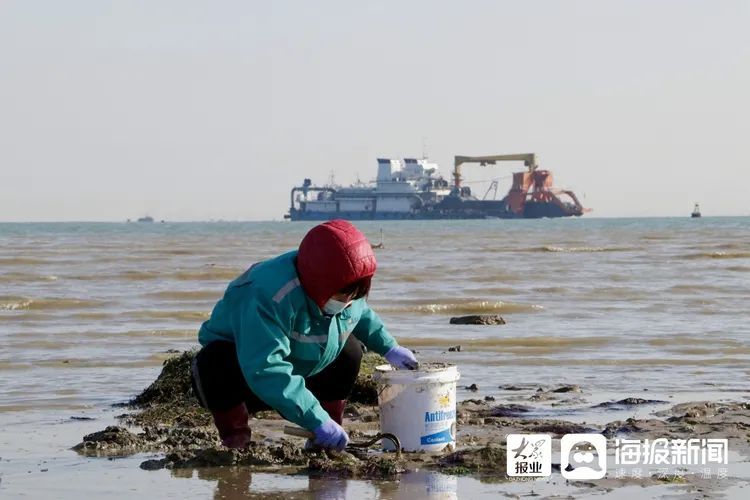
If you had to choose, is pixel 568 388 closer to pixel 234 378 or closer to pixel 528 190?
pixel 234 378

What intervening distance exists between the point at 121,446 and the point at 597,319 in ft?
24.6

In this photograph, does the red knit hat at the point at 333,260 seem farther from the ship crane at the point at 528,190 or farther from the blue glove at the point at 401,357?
the ship crane at the point at 528,190

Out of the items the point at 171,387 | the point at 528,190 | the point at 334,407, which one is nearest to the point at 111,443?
the point at 334,407

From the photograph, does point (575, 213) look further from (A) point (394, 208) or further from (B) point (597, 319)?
(B) point (597, 319)

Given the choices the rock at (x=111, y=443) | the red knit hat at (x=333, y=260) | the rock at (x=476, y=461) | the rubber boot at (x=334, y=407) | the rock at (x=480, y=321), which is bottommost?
the rock at (x=480, y=321)

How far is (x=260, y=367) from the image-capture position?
155 inches

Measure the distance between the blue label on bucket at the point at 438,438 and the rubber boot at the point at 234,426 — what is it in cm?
67

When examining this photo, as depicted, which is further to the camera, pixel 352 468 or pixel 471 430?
pixel 471 430

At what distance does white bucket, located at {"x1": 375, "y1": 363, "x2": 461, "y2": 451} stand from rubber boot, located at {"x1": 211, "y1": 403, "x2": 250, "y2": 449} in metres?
0.52

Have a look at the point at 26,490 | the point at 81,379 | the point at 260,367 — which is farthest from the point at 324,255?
the point at 81,379

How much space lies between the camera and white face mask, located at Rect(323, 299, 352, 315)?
157 inches

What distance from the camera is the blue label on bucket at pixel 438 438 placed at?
4.51 m

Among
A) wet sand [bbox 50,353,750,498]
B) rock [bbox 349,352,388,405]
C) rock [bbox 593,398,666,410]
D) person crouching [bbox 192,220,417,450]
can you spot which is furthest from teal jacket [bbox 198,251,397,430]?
rock [bbox 593,398,666,410]

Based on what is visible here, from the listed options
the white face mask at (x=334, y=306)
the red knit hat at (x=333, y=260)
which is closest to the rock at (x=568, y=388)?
the white face mask at (x=334, y=306)
